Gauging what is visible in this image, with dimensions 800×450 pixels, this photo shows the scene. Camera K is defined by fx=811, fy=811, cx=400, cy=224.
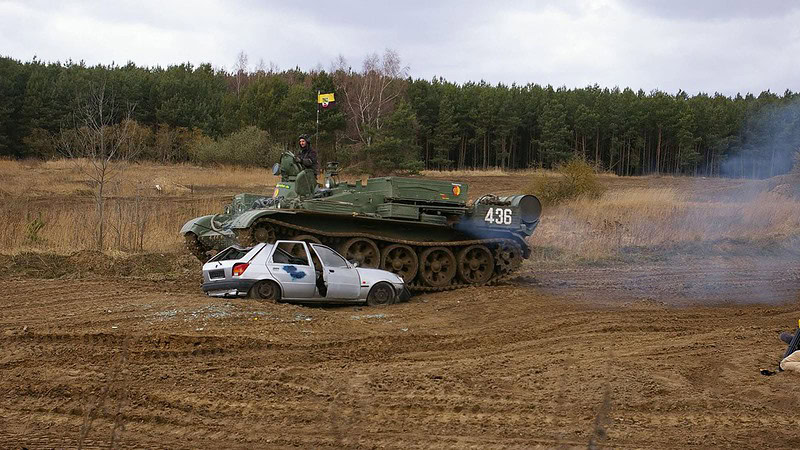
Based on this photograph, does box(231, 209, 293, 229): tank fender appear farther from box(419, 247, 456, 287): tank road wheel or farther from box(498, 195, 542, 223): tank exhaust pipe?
box(498, 195, 542, 223): tank exhaust pipe

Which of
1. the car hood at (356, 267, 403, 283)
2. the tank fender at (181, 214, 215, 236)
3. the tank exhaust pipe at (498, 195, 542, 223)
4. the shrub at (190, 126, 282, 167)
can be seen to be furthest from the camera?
the shrub at (190, 126, 282, 167)

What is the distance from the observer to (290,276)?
14289mm

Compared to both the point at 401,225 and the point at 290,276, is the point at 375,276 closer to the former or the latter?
the point at 290,276

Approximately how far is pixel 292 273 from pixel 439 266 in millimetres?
4925

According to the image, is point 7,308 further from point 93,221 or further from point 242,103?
point 242,103

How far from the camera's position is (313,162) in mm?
18812

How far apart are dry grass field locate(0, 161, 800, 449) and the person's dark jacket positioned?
3.88 metres

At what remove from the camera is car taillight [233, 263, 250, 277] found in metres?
14.0

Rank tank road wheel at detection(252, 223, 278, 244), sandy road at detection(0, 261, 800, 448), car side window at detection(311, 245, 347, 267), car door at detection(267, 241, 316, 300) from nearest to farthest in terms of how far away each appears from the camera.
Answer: sandy road at detection(0, 261, 800, 448), car door at detection(267, 241, 316, 300), car side window at detection(311, 245, 347, 267), tank road wheel at detection(252, 223, 278, 244)

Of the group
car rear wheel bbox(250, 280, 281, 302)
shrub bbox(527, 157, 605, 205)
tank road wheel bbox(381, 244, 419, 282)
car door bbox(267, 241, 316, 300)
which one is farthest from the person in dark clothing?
shrub bbox(527, 157, 605, 205)

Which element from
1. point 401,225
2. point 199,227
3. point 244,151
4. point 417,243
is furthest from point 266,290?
point 244,151

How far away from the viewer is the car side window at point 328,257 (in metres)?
14.8

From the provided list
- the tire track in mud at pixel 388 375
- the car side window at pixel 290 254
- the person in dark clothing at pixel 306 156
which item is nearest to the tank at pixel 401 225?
the person in dark clothing at pixel 306 156

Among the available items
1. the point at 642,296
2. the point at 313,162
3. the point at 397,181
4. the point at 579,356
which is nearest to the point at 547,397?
the point at 579,356
